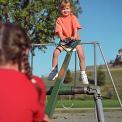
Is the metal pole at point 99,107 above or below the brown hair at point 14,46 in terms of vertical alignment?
below

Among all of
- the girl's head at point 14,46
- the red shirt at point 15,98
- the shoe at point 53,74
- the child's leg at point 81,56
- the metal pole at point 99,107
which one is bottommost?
the metal pole at point 99,107

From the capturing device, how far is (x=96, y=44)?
10789 millimetres

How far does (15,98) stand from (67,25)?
21.9ft

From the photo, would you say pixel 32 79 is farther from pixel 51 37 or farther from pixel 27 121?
pixel 51 37

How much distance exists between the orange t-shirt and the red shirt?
21.1ft

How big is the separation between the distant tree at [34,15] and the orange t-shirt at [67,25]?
26.4 metres

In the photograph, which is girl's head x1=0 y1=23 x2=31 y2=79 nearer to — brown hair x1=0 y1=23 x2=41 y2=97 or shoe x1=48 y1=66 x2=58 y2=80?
brown hair x1=0 y1=23 x2=41 y2=97

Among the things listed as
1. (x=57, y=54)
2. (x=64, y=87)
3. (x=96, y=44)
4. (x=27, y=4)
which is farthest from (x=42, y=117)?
(x=27, y=4)

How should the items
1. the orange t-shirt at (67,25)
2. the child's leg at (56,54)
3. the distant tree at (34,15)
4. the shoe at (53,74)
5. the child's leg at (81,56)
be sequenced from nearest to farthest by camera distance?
1. the shoe at (53,74)
2. the child's leg at (56,54)
3. the orange t-shirt at (67,25)
4. the child's leg at (81,56)
5. the distant tree at (34,15)

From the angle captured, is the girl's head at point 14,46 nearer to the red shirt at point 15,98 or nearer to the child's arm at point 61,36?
the red shirt at point 15,98

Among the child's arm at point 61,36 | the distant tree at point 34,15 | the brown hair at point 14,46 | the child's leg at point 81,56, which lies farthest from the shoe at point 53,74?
the distant tree at point 34,15

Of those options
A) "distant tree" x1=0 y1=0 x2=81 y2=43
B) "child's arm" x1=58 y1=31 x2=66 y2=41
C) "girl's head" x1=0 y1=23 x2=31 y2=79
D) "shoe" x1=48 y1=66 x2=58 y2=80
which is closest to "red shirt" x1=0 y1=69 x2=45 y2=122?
"girl's head" x1=0 y1=23 x2=31 y2=79

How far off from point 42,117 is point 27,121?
14 centimetres

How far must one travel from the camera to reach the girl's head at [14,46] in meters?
2.22
